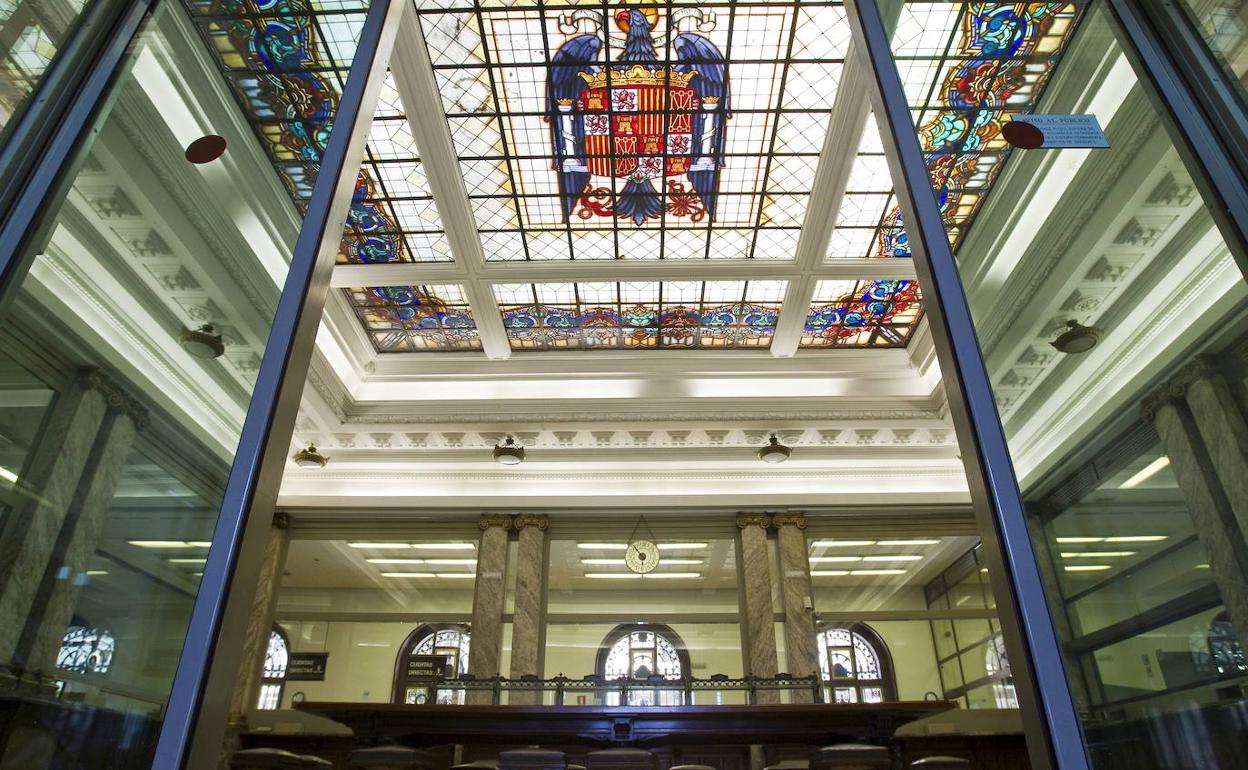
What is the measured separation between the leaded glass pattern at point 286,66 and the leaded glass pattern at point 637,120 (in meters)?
2.76

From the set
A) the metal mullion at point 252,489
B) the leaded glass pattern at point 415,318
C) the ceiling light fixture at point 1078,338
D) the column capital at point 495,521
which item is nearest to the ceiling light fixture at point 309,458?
the leaded glass pattern at point 415,318

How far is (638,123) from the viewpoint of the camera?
211 inches

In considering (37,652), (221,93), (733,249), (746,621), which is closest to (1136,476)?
(37,652)

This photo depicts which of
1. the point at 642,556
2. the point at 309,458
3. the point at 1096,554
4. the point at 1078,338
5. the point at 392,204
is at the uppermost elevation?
the point at 392,204

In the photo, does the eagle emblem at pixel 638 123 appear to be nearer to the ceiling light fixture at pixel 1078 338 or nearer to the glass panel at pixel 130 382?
the glass panel at pixel 130 382

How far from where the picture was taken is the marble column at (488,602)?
8305 millimetres

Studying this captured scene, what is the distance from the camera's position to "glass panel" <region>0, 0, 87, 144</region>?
1488 mm

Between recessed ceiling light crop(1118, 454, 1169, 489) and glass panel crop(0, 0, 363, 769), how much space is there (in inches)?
58.4

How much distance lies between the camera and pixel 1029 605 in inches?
48.5

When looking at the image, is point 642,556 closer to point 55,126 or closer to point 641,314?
point 641,314

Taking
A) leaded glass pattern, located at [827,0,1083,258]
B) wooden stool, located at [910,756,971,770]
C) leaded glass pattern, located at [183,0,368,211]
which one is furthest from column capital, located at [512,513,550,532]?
leaded glass pattern, located at [827,0,1083,258]

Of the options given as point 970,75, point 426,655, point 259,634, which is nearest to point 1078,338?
point 970,75

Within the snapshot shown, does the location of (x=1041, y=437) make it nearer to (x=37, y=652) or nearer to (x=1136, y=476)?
(x=1136, y=476)

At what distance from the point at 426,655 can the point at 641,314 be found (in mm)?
4726
